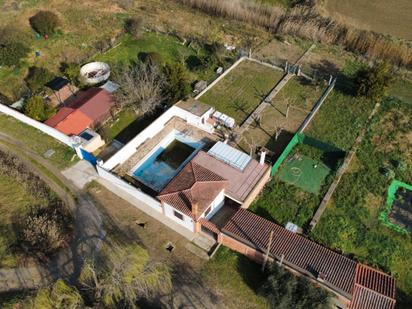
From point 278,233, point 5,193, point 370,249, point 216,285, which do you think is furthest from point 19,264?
point 370,249

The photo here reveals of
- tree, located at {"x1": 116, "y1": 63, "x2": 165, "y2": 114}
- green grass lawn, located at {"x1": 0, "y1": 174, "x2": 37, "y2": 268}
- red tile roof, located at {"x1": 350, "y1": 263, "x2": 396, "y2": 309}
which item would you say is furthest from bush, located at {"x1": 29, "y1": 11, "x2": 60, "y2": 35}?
red tile roof, located at {"x1": 350, "y1": 263, "x2": 396, "y2": 309}

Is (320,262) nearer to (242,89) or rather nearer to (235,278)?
(235,278)

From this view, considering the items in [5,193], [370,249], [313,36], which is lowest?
[5,193]

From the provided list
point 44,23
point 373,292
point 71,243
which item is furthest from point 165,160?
point 44,23

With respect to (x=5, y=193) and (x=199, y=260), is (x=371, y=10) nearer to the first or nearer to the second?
(x=199, y=260)

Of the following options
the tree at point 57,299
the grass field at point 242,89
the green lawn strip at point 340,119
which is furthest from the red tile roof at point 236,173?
the tree at point 57,299

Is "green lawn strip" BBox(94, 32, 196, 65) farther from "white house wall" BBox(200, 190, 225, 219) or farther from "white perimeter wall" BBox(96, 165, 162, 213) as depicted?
"white house wall" BBox(200, 190, 225, 219)

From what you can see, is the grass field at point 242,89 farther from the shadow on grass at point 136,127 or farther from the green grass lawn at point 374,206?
the green grass lawn at point 374,206
